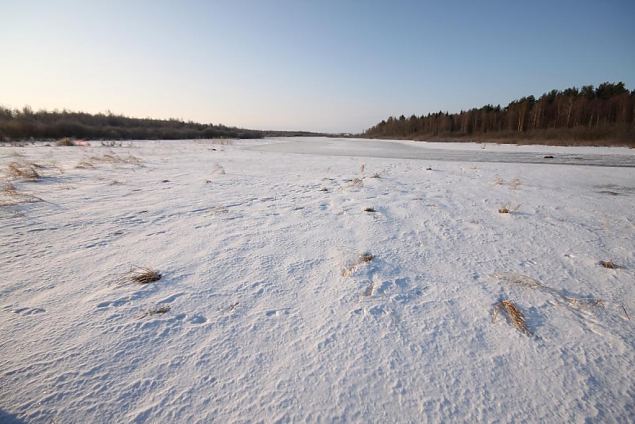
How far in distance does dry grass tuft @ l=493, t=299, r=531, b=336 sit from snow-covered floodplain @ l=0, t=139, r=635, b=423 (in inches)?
0.4

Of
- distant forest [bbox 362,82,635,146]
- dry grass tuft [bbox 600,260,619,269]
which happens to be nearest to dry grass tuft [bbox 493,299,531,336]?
dry grass tuft [bbox 600,260,619,269]

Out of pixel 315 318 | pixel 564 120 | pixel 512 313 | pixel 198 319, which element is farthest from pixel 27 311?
pixel 564 120

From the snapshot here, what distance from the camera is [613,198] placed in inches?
170

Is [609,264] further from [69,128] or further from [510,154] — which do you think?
[69,128]

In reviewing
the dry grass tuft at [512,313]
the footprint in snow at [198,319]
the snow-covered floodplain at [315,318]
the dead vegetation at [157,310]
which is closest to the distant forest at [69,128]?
the snow-covered floodplain at [315,318]

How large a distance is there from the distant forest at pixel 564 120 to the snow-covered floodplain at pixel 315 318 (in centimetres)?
2591

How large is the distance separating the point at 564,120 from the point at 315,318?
49.0 meters

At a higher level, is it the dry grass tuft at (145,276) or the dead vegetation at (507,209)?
the dead vegetation at (507,209)

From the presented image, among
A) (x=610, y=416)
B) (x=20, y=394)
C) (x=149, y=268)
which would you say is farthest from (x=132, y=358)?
(x=610, y=416)

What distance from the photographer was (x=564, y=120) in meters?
34.7

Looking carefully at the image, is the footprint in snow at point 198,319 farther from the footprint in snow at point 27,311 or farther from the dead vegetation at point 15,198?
the dead vegetation at point 15,198

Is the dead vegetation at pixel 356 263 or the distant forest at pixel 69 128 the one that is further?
the distant forest at pixel 69 128

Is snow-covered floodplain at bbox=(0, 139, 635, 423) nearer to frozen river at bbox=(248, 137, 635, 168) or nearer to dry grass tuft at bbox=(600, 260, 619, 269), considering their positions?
dry grass tuft at bbox=(600, 260, 619, 269)

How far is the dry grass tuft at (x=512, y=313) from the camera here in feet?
4.92
